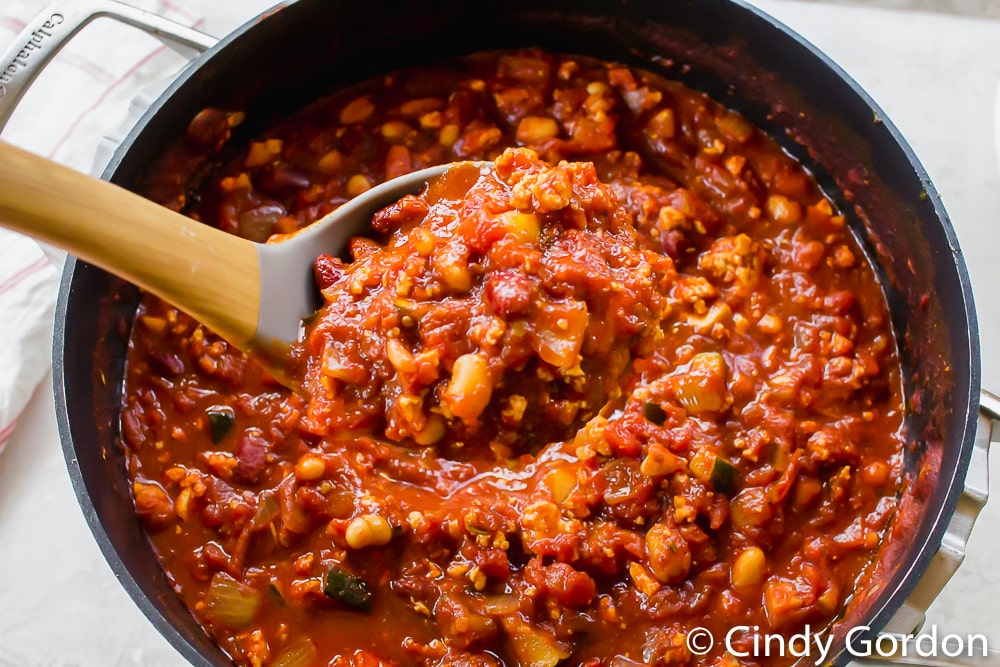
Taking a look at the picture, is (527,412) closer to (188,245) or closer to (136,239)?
(188,245)

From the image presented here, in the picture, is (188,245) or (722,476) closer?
(188,245)

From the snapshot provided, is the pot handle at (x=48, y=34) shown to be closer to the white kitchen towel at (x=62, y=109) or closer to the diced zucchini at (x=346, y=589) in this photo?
the white kitchen towel at (x=62, y=109)

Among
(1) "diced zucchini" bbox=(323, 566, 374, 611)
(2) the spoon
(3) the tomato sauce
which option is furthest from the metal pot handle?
(2) the spoon

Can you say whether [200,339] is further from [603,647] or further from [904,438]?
[904,438]

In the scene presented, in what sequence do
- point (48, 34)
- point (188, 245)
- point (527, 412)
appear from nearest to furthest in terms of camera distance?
1. point (188, 245)
2. point (527, 412)
3. point (48, 34)

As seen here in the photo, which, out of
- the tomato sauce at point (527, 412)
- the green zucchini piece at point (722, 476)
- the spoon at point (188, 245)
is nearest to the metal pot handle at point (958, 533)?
the tomato sauce at point (527, 412)

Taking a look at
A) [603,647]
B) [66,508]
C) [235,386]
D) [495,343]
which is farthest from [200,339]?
[603,647]

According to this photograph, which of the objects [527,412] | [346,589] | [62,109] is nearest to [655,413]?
[527,412]
